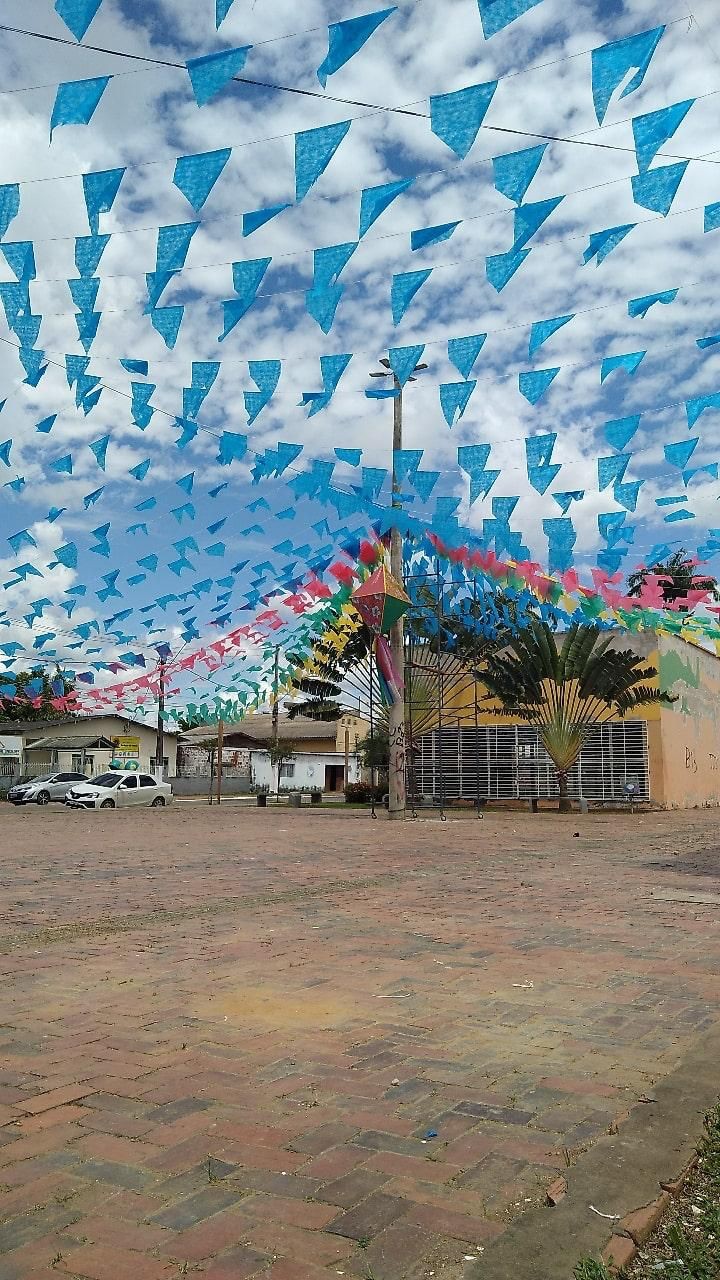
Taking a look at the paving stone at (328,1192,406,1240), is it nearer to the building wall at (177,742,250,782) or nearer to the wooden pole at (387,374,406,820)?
the wooden pole at (387,374,406,820)

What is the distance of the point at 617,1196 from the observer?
297 centimetres

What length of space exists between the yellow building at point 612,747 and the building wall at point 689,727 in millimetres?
31

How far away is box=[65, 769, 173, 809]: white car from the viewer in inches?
1318

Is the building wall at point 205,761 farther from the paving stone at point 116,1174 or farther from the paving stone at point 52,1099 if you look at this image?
the paving stone at point 116,1174

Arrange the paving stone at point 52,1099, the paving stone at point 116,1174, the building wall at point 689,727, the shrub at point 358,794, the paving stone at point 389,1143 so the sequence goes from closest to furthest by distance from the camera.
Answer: the paving stone at point 116,1174
the paving stone at point 389,1143
the paving stone at point 52,1099
the building wall at point 689,727
the shrub at point 358,794

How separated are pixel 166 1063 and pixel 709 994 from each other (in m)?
3.14

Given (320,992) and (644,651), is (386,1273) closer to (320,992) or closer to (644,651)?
(320,992)

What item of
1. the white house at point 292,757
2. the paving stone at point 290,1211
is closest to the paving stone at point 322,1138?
the paving stone at point 290,1211

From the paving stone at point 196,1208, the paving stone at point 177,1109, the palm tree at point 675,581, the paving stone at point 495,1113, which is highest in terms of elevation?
the palm tree at point 675,581

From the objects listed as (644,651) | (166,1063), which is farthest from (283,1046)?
(644,651)

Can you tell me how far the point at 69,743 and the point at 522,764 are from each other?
29.1m

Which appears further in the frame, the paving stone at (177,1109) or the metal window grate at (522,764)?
the metal window grate at (522,764)

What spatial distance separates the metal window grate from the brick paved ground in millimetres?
18893

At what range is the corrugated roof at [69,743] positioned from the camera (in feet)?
164
